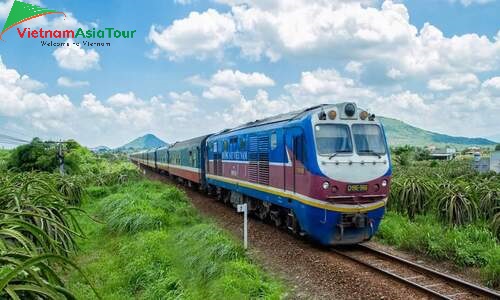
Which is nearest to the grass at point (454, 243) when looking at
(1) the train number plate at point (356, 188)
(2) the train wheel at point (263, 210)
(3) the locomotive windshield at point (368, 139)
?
(1) the train number plate at point (356, 188)

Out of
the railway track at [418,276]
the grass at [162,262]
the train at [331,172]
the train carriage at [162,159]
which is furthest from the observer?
the train carriage at [162,159]

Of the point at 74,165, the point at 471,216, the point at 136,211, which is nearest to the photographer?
the point at 471,216

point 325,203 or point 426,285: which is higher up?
point 325,203

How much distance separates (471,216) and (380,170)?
311 cm

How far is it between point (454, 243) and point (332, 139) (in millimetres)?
3245

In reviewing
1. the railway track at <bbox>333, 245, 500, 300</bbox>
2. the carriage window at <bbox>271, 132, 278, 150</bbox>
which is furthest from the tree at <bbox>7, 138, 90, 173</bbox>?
the railway track at <bbox>333, 245, 500, 300</bbox>

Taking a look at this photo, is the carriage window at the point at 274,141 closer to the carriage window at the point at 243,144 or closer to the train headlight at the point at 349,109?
the train headlight at the point at 349,109

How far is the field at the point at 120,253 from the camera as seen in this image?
3141 millimetres

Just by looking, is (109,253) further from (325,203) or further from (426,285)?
(426,285)

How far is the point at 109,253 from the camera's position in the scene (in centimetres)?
967

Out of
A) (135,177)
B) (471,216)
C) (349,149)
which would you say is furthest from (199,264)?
(135,177)

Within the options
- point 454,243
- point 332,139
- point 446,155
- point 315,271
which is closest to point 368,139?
point 332,139

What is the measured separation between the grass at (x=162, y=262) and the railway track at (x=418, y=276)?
214 centimetres

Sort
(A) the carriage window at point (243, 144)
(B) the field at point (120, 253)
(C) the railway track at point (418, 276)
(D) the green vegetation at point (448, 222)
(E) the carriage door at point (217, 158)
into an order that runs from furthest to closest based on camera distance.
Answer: (E) the carriage door at point (217, 158), (A) the carriage window at point (243, 144), (D) the green vegetation at point (448, 222), (C) the railway track at point (418, 276), (B) the field at point (120, 253)
